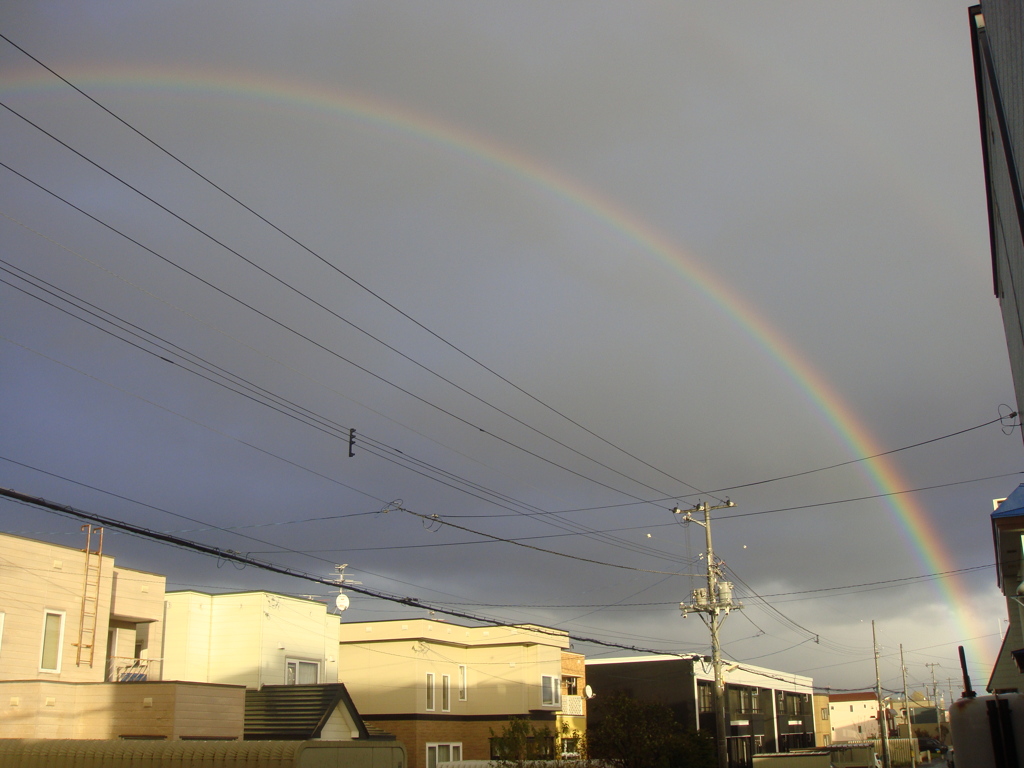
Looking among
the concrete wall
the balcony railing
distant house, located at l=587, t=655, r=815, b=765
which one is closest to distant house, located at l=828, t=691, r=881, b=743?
distant house, located at l=587, t=655, r=815, b=765

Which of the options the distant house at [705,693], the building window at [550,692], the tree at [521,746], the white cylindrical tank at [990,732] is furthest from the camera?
the distant house at [705,693]

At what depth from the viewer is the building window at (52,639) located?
2488cm

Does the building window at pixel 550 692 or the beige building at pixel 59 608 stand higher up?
the beige building at pixel 59 608

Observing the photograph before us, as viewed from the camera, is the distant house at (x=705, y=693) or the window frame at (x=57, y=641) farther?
the distant house at (x=705, y=693)

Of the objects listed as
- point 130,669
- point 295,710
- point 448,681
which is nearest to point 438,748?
point 448,681

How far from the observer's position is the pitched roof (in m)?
29.2

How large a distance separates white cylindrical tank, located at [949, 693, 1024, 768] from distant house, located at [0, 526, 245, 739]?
2151 cm

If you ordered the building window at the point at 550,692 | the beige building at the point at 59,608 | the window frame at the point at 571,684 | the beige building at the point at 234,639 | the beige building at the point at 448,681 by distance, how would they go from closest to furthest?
the beige building at the point at 59,608
the beige building at the point at 234,639
the beige building at the point at 448,681
the building window at the point at 550,692
the window frame at the point at 571,684

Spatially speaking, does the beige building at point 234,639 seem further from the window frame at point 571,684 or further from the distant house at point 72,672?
the window frame at point 571,684

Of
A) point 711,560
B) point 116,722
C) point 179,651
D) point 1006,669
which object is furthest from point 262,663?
point 1006,669

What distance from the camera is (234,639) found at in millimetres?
35375

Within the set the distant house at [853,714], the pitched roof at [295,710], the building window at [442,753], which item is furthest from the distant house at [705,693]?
the distant house at [853,714]

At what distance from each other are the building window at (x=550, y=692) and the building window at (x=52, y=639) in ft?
95.4

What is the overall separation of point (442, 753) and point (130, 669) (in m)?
19.1
